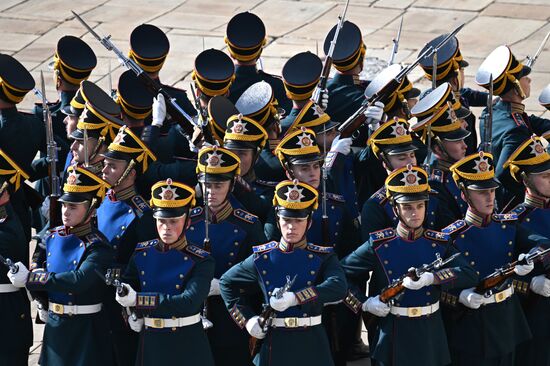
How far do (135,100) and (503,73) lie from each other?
3.27m

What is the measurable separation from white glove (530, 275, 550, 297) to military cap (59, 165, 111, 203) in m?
3.29

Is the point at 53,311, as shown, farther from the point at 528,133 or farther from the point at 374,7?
the point at 374,7

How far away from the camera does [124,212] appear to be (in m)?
12.0

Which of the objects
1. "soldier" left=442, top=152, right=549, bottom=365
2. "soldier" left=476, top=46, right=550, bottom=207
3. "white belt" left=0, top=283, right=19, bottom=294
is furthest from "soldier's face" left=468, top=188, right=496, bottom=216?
"white belt" left=0, top=283, right=19, bottom=294

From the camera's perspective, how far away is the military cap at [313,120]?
12961 mm

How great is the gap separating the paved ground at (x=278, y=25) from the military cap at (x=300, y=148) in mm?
8341

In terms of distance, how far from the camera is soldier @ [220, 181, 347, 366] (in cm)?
1105

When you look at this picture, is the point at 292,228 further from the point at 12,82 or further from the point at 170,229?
the point at 12,82

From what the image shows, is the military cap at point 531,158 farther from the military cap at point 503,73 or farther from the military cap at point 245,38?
the military cap at point 245,38

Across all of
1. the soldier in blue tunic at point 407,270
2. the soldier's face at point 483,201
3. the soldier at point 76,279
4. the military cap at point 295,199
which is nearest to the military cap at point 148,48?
the soldier at point 76,279

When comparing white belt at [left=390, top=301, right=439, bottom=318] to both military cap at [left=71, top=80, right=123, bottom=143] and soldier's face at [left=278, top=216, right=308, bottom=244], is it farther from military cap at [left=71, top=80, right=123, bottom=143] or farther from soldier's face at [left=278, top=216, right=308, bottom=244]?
military cap at [left=71, top=80, right=123, bottom=143]

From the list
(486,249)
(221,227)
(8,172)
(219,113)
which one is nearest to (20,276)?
(8,172)

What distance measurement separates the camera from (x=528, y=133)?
45.2 feet

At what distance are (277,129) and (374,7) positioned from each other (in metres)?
10.4
